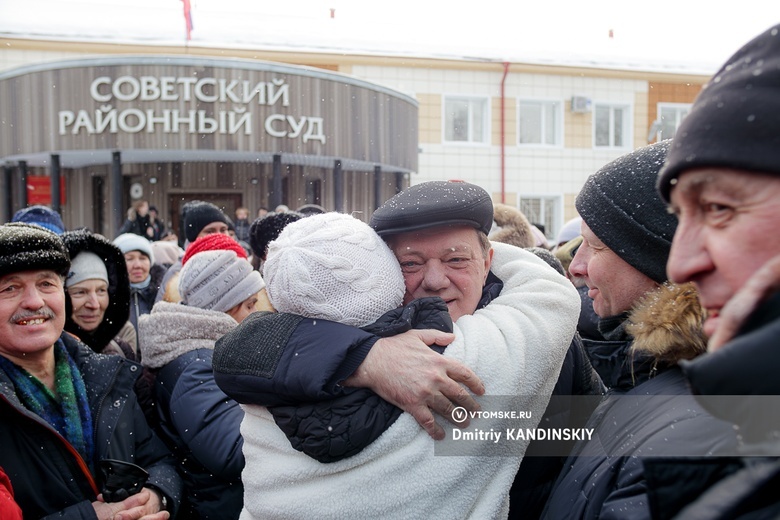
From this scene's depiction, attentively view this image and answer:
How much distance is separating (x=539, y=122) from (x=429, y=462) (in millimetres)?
17776

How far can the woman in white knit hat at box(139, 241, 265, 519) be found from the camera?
6.70 feet

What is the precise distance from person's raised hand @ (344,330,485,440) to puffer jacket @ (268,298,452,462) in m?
0.03

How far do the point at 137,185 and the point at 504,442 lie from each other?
1450cm

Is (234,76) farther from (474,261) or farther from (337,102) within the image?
(474,261)

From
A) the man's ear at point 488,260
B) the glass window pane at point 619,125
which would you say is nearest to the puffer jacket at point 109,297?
the man's ear at point 488,260

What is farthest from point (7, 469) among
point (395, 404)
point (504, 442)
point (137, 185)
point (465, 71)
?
point (465, 71)

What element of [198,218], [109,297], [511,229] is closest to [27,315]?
[109,297]

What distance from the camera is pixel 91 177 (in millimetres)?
14617

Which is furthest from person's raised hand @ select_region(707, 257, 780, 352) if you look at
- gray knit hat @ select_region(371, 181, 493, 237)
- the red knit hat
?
the red knit hat

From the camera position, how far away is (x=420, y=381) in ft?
4.18

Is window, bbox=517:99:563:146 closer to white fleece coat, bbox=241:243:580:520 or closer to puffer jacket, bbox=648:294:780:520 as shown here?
white fleece coat, bbox=241:243:580:520

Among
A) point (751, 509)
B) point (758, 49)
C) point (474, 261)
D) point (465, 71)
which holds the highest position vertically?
point (465, 71)

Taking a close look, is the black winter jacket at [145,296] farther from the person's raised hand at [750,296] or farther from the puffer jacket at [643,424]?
the person's raised hand at [750,296]

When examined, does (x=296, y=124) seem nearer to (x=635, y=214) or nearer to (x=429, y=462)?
(x=635, y=214)
